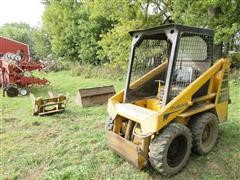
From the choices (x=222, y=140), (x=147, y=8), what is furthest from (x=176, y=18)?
(x=222, y=140)

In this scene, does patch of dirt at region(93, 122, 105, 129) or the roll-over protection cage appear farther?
patch of dirt at region(93, 122, 105, 129)

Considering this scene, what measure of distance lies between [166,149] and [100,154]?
1.20 meters

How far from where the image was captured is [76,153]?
163 inches

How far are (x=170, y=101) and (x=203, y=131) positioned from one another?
85 centimetres

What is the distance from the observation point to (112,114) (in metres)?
3.96

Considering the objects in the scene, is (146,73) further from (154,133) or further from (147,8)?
(147,8)

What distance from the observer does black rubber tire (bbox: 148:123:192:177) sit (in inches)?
128

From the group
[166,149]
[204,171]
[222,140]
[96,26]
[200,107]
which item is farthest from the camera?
[96,26]

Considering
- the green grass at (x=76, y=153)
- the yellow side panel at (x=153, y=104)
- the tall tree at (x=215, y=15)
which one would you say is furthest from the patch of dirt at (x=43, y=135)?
the tall tree at (x=215, y=15)

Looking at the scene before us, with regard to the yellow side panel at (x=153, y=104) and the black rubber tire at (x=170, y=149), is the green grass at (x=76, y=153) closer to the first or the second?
the black rubber tire at (x=170, y=149)

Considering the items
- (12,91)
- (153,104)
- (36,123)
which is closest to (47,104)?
(36,123)

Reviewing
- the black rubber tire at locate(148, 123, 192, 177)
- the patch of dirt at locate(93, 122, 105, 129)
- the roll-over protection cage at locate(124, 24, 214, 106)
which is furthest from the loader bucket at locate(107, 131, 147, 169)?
the patch of dirt at locate(93, 122, 105, 129)

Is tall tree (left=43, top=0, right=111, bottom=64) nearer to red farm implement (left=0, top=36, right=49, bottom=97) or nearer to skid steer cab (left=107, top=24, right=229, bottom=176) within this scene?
red farm implement (left=0, top=36, right=49, bottom=97)

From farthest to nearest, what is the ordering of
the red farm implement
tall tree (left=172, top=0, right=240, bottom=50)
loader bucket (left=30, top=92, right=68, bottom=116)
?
tall tree (left=172, top=0, right=240, bottom=50) < the red farm implement < loader bucket (left=30, top=92, right=68, bottom=116)
